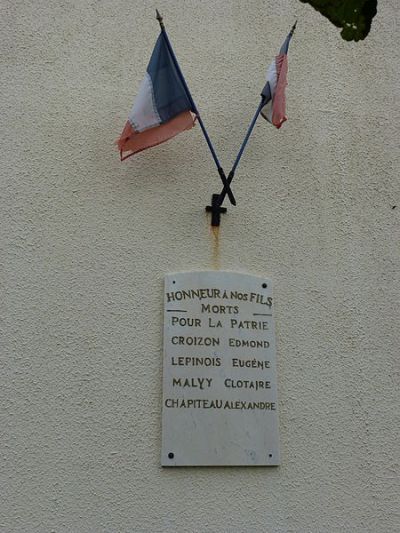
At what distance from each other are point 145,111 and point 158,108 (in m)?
0.07

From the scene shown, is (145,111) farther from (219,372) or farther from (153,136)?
(219,372)

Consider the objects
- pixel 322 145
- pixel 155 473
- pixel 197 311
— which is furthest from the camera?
pixel 322 145

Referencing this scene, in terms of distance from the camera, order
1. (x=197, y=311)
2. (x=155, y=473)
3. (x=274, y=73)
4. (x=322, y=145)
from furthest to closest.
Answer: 1. (x=322, y=145)
2. (x=274, y=73)
3. (x=197, y=311)
4. (x=155, y=473)

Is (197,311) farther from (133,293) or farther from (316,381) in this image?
(316,381)

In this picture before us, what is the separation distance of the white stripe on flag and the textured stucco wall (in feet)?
1.02

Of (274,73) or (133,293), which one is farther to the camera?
(274,73)

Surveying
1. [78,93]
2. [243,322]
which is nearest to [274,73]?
[78,93]

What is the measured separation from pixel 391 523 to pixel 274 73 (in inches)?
94.0

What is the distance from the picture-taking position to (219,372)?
108 inches

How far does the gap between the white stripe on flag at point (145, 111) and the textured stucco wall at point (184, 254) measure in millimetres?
312

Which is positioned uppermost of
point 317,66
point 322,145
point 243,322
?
point 317,66

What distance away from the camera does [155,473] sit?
101 inches

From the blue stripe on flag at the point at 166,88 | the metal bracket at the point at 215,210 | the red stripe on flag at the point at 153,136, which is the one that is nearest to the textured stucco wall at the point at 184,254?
the metal bracket at the point at 215,210

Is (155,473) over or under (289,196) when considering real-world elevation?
under
